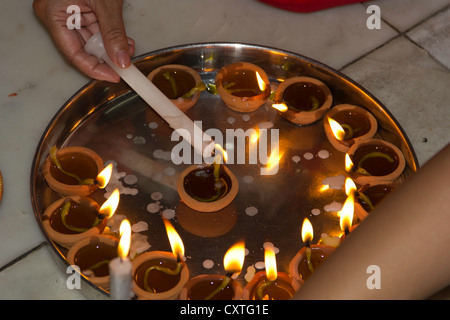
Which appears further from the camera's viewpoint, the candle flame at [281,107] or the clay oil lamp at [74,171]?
the candle flame at [281,107]

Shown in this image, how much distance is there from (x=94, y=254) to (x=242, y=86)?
0.34 metres

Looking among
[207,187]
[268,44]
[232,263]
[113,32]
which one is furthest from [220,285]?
[268,44]

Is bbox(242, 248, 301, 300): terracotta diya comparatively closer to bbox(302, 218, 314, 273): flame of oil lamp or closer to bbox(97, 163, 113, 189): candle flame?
bbox(302, 218, 314, 273): flame of oil lamp

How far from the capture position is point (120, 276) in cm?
38

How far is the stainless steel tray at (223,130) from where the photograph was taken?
755mm

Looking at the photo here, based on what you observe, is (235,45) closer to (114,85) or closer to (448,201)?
(114,85)

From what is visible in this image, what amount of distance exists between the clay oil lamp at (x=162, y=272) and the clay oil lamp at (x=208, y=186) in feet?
0.20

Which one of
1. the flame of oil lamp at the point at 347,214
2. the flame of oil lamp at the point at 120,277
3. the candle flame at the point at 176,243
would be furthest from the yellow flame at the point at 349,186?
the flame of oil lamp at the point at 120,277

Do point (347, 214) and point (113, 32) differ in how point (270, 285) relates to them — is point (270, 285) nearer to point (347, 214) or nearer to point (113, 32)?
point (347, 214)

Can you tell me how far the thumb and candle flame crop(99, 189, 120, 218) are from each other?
0.59 feet

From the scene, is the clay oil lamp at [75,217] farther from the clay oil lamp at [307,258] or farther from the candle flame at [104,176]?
the clay oil lamp at [307,258]

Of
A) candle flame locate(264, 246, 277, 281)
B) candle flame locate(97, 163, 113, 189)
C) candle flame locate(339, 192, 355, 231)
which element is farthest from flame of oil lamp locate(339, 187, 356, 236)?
candle flame locate(97, 163, 113, 189)

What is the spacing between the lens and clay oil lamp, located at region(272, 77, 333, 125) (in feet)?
2.82

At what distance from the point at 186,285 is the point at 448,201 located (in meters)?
0.30
